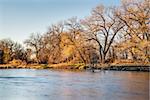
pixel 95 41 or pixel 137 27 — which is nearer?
pixel 137 27

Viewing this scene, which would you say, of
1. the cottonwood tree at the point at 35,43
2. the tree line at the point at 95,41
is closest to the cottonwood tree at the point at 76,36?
the tree line at the point at 95,41

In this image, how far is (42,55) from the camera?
41844mm

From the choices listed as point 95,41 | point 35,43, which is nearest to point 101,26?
point 95,41

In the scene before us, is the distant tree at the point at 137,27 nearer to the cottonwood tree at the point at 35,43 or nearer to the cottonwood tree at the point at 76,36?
the cottonwood tree at the point at 76,36

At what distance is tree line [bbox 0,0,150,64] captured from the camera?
87.4 ft

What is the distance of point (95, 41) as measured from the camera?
110ft

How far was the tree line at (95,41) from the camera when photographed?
2662 centimetres

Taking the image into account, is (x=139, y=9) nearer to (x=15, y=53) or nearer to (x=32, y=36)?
(x=32, y=36)

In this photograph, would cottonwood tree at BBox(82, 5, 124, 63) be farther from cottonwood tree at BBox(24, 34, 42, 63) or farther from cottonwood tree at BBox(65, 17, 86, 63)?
cottonwood tree at BBox(24, 34, 42, 63)

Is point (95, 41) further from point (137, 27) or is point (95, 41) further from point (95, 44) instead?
point (137, 27)

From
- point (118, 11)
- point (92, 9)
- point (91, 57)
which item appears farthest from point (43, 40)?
point (118, 11)

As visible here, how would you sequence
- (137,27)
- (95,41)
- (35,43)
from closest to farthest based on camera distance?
(137,27), (95,41), (35,43)

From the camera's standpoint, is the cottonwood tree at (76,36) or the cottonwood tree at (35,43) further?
the cottonwood tree at (35,43)

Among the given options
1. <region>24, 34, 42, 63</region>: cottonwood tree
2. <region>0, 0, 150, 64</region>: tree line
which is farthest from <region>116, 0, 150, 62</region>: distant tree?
<region>24, 34, 42, 63</region>: cottonwood tree
